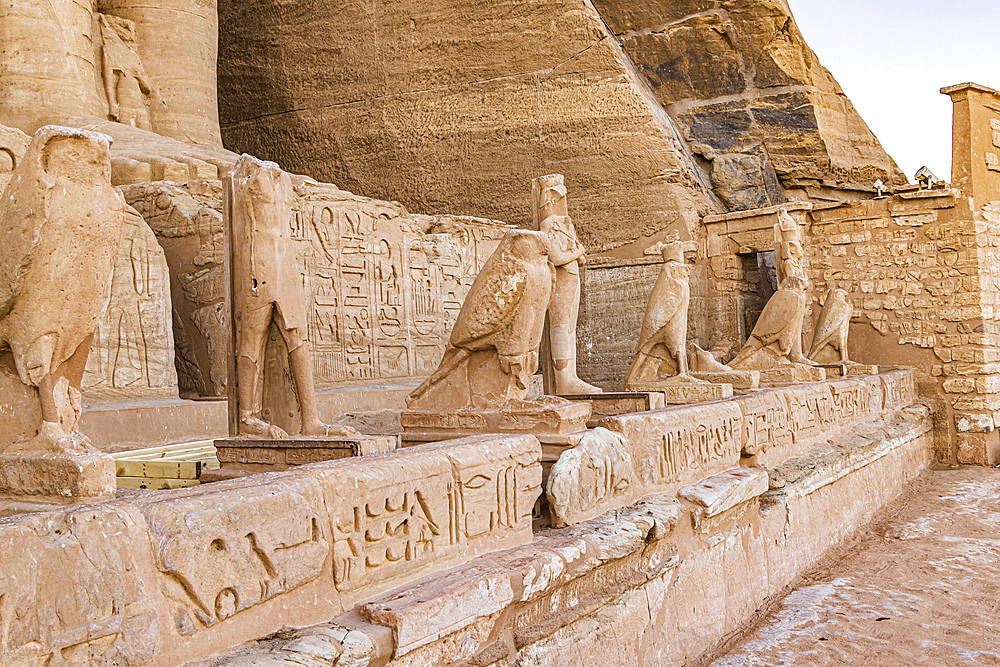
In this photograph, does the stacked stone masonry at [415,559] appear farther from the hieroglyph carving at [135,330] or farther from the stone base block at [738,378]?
the hieroglyph carving at [135,330]

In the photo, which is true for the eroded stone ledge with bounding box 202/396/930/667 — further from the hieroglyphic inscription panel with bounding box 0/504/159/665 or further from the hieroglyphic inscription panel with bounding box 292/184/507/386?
the hieroglyphic inscription panel with bounding box 292/184/507/386

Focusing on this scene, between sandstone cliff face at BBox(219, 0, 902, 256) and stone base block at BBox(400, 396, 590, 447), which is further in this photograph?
sandstone cliff face at BBox(219, 0, 902, 256)

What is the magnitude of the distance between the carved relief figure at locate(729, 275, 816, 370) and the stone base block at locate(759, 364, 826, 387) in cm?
15

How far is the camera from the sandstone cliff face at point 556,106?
45.1ft

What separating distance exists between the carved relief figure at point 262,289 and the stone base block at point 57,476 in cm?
146

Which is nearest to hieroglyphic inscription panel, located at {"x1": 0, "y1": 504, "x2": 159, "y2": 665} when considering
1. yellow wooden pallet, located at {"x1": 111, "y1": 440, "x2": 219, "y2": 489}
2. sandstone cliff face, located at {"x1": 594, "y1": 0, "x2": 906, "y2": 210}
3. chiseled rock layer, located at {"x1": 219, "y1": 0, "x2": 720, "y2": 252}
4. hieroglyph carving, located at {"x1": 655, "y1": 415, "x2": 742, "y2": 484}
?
yellow wooden pallet, located at {"x1": 111, "y1": 440, "x2": 219, "y2": 489}

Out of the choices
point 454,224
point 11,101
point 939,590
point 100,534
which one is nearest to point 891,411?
point 939,590

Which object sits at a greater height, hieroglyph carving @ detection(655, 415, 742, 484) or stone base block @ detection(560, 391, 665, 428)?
stone base block @ detection(560, 391, 665, 428)

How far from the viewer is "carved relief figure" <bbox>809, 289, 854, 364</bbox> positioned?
10.5 meters

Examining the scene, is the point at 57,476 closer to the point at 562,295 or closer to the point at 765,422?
the point at 562,295

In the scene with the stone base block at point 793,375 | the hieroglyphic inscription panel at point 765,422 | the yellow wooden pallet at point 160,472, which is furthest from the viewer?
the stone base block at point 793,375

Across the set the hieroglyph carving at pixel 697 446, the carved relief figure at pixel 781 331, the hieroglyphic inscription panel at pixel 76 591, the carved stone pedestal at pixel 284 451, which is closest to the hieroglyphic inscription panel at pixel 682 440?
the hieroglyph carving at pixel 697 446

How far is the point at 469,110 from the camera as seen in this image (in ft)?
47.1

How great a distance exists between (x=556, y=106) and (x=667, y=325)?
7.78m
